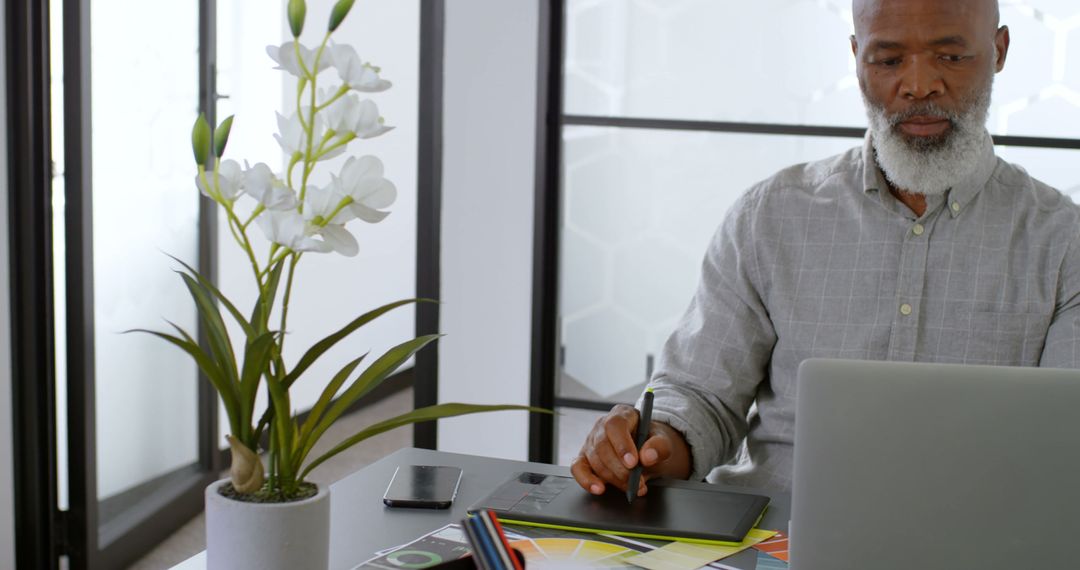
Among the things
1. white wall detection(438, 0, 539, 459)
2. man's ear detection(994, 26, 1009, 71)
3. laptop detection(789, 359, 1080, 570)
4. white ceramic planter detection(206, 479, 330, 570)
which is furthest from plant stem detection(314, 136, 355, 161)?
white wall detection(438, 0, 539, 459)

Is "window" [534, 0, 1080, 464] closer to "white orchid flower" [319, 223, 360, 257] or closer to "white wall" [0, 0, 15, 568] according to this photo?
"white wall" [0, 0, 15, 568]

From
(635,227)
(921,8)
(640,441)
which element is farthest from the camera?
(635,227)

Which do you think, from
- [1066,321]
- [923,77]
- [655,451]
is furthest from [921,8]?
[655,451]

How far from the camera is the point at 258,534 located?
935 millimetres

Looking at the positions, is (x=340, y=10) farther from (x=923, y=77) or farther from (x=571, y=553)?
(x=923, y=77)

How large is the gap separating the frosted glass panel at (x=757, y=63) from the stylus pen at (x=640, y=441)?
1452mm

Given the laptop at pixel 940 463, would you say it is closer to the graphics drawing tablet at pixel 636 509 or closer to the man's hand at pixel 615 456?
the graphics drawing tablet at pixel 636 509

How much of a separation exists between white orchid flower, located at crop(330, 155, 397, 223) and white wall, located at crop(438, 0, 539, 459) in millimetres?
2081

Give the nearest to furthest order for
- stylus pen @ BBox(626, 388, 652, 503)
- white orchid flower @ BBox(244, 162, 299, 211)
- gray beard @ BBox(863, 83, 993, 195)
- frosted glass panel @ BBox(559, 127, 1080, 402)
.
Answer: white orchid flower @ BBox(244, 162, 299, 211) < stylus pen @ BBox(626, 388, 652, 503) < gray beard @ BBox(863, 83, 993, 195) < frosted glass panel @ BBox(559, 127, 1080, 402)

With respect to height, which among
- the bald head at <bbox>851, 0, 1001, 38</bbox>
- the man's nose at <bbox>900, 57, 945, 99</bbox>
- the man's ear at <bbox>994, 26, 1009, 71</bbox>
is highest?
the bald head at <bbox>851, 0, 1001, 38</bbox>

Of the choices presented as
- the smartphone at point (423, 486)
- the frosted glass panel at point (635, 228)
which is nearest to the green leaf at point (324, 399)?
the smartphone at point (423, 486)

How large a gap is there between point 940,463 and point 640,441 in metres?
0.54

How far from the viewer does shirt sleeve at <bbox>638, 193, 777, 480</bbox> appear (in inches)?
69.3

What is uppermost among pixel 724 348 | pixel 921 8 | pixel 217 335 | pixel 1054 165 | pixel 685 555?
pixel 921 8
